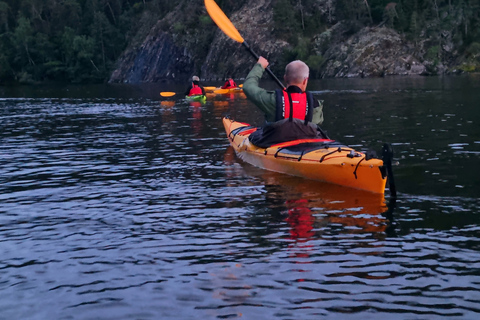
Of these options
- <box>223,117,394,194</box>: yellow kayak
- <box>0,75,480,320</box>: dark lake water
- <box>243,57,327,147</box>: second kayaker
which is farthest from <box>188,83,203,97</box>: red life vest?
<box>243,57,327,147</box>: second kayaker

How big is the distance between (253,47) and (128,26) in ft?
131

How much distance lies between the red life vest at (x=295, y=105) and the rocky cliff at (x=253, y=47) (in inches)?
1954

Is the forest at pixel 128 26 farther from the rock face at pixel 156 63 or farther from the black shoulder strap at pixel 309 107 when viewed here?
the black shoulder strap at pixel 309 107

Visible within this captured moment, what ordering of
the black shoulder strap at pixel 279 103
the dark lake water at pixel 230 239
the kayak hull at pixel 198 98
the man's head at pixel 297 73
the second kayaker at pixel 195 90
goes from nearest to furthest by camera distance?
the dark lake water at pixel 230 239 → the man's head at pixel 297 73 → the black shoulder strap at pixel 279 103 → the kayak hull at pixel 198 98 → the second kayaker at pixel 195 90

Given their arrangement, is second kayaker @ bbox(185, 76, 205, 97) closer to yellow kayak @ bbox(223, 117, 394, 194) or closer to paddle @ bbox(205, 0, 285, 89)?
paddle @ bbox(205, 0, 285, 89)

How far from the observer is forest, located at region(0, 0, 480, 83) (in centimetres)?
6112

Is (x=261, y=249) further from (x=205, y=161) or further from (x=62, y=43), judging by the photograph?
(x=62, y=43)

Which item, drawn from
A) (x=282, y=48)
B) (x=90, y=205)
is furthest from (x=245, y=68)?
(x=90, y=205)

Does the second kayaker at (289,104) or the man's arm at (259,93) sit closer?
the second kayaker at (289,104)

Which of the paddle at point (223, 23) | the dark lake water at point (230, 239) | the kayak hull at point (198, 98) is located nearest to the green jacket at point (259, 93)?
the dark lake water at point (230, 239)

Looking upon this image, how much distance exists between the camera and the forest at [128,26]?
61125 mm

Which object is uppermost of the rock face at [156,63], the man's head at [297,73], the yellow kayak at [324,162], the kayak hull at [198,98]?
the rock face at [156,63]

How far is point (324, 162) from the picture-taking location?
378 inches

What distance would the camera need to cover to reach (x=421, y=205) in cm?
825
